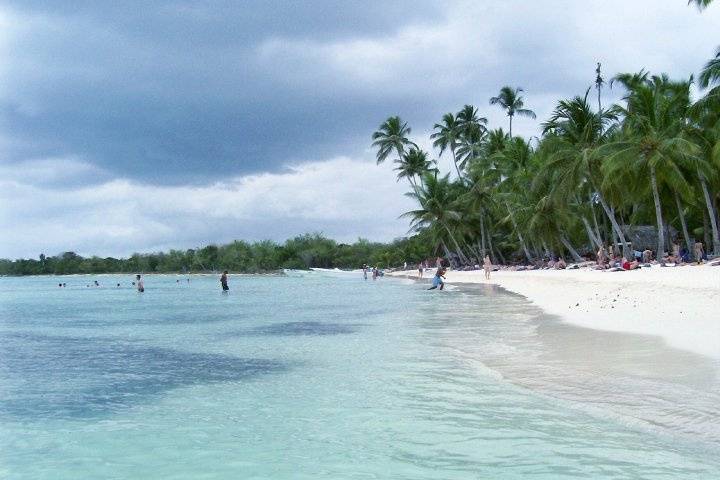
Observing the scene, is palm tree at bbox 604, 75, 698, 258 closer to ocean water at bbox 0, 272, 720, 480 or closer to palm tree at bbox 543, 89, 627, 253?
palm tree at bbox 543, 89, 627, 253

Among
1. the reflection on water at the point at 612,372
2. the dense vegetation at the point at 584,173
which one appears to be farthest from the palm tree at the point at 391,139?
the reflection on water at the point at 612,372

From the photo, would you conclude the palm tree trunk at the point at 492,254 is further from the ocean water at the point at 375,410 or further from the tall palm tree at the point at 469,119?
the ocean water at the point at 375,410

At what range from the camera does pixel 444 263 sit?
6869cm

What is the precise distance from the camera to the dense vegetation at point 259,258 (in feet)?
276

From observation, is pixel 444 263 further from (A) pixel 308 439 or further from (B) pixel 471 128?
(A) pixel 308 439

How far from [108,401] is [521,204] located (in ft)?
120

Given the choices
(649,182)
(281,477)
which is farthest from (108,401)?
(649,182)

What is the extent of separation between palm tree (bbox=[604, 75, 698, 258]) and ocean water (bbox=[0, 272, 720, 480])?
16.2 meters

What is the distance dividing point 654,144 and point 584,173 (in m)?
4.61

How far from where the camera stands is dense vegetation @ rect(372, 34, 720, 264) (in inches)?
1008

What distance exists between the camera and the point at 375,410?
5910mm

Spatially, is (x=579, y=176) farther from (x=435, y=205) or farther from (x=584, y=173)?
(x=435, y=205)

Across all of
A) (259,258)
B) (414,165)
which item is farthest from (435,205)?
(259,258)

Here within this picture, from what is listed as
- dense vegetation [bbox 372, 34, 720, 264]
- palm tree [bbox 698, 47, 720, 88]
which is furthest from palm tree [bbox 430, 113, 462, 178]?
palm tree [bbox 698, 47, 720, 88]
